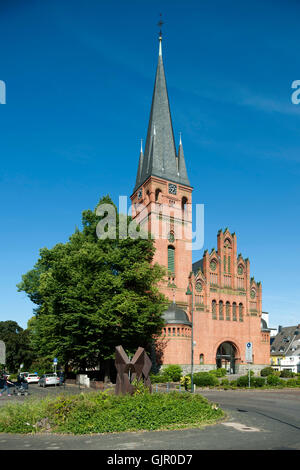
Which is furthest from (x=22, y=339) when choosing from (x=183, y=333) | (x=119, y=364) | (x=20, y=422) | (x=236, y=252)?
(x=20, y=422)

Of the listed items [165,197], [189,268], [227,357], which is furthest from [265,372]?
[165,197]

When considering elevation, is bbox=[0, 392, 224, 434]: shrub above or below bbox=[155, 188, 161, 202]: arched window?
below

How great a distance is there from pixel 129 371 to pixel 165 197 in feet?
116

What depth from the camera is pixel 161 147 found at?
180 feet

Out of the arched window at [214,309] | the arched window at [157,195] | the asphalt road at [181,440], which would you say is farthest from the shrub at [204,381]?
the arched window at [157,195]

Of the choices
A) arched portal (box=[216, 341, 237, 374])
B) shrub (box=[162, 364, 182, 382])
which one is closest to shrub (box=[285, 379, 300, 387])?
shrub (box=[162, 364, 182, 382])

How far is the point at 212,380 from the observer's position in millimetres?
36406

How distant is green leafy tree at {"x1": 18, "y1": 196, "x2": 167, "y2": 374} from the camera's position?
3148 centimetres

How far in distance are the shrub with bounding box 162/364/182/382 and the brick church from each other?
4495 mm

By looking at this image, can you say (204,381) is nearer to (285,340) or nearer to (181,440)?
(181,440)

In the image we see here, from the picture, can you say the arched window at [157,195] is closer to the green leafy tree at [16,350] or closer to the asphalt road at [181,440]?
the green leafy tree at [16,350]

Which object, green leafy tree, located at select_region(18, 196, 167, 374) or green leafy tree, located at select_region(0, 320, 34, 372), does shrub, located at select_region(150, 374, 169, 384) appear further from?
green leafy tree, located at select_region(0, 320, 34, 372)

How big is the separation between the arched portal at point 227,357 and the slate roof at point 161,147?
2212 centimetres
